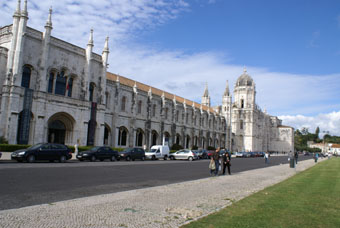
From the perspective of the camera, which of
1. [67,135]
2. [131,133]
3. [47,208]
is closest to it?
[47,208]

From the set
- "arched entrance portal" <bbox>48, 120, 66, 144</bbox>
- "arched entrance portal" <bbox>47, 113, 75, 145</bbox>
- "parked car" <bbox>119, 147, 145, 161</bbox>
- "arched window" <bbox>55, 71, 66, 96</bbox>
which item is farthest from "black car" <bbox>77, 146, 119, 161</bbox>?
"arched window" <bbox>55, 71, 66, 96</bbox>

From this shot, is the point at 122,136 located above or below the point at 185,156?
above

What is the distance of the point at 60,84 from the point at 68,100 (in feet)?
7.04

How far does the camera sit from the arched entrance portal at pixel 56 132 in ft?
105

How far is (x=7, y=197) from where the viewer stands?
313 inches

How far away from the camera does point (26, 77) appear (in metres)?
29.2

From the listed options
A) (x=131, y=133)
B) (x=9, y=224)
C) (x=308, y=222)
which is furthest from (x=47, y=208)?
(x=131, y=133)

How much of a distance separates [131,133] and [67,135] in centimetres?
1160

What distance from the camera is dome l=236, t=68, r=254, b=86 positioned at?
9175 cm

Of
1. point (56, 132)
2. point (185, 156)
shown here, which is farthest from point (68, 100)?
point (185, 156)

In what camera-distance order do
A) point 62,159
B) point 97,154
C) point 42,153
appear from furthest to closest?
point 97,154 < point 62,159 < point 42,153

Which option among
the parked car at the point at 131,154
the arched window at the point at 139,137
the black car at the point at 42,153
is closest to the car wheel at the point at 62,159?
the black car at the point at 42,153

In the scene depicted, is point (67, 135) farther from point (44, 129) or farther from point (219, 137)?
point (219, 137)

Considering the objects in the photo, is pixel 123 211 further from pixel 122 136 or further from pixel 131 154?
pixel 122 136
